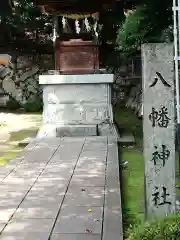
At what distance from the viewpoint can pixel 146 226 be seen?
364 cm

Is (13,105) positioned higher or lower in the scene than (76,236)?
higher

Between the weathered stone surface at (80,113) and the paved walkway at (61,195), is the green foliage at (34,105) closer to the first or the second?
the weathered stone surface at (80,113)

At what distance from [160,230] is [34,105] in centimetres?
1666

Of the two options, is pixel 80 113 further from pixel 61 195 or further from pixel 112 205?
pixel 112 205

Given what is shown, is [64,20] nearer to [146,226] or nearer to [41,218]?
[41,218]

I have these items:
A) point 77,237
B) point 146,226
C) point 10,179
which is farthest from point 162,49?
point 10,179

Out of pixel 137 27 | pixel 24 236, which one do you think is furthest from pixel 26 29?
pixel 24 236

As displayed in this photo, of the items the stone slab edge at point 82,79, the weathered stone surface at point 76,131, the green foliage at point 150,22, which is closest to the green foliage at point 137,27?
the green foliage at point 150,22

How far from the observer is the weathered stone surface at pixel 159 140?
4.14 meters

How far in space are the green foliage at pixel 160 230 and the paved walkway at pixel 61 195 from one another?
390 millimetres

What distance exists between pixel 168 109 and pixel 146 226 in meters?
1.13

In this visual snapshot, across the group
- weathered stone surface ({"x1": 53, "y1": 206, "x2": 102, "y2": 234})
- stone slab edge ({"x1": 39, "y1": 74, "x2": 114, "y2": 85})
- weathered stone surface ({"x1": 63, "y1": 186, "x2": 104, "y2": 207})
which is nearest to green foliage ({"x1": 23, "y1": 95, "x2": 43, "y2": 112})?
stone slab edge ({"x1": 39, "y1": 74, "x2": 114, "y2": 85})

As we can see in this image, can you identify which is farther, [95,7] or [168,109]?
[95,7]

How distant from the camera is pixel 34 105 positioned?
781 inches
